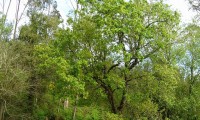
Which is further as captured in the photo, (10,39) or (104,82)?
(10,39)

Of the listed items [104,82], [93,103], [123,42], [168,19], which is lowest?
[93,103]

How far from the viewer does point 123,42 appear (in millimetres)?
16766

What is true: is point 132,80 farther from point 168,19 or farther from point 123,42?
point 168,19

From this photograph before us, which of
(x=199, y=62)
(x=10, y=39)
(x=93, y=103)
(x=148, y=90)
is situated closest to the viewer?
(x=148, y=90)

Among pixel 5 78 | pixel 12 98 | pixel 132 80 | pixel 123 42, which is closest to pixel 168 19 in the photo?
pixel 123 42

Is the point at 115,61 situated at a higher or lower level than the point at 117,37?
lower

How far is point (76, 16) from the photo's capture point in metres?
18.8

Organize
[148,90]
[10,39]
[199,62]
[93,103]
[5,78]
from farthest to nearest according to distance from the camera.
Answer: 1. [10,39]
2. [199,62]
3. [5,78]
4. [93,103]
5. [148,90]

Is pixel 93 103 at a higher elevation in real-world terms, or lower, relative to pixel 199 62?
lower

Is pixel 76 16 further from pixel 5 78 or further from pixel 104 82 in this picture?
pixel 5 78

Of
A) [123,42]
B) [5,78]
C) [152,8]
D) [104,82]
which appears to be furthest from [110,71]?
[5,78]

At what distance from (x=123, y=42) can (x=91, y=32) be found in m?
1.92

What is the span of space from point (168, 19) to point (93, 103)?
6.74 metres

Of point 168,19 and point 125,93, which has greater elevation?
point 168,19
